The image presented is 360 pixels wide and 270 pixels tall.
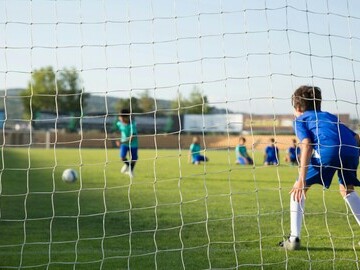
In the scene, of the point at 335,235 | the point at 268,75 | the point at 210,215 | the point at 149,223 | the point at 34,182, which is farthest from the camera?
the point at 34,182

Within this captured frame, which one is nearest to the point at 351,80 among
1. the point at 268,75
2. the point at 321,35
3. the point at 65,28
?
the point at 321,35

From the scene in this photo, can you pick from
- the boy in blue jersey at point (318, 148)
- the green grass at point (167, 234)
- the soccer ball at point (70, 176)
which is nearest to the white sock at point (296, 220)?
the boy in blue jersey at point (318, 148)

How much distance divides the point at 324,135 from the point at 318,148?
0.14m

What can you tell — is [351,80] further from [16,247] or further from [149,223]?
[16,247]

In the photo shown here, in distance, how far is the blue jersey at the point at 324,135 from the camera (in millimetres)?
5430

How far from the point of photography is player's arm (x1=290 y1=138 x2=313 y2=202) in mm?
5223

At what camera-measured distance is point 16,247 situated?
5617 mm

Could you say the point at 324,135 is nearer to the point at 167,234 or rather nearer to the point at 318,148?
the point at 318,148

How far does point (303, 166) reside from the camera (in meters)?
5.20

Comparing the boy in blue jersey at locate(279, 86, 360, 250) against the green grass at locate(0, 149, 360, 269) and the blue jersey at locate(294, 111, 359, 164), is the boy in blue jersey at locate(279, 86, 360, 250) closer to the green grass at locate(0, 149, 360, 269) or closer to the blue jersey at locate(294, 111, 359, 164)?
the blue jersey at locate(294, 111, 359, 164)

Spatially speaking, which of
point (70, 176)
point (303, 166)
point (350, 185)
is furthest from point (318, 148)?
point (70, 176)

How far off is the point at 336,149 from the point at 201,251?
1.58m

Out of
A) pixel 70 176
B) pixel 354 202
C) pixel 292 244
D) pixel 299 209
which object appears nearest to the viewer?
pixel 292 244

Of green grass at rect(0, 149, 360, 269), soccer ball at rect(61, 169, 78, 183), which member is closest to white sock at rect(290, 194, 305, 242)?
green grass at rect(0, 149, 360, 269)
